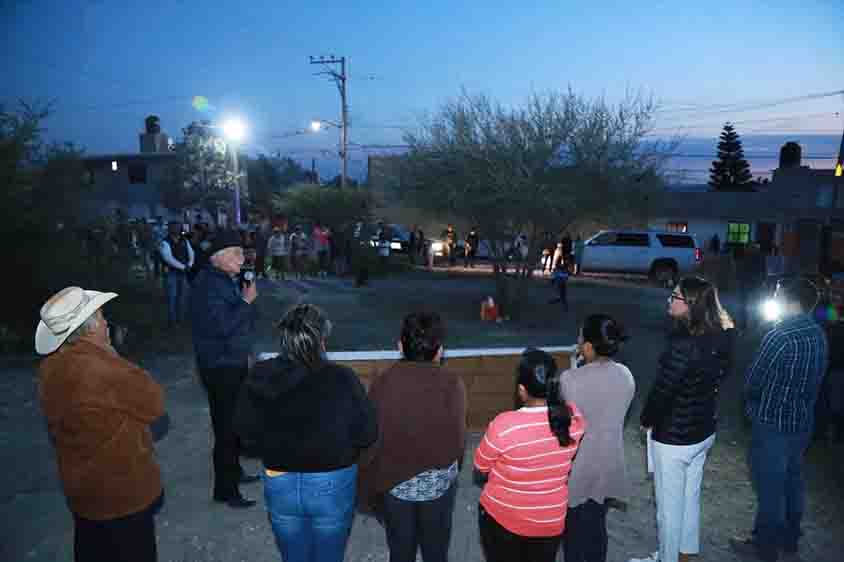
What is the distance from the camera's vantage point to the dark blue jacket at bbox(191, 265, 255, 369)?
4078 mm

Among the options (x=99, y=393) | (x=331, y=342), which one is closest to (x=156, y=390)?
(x=99, y=393)

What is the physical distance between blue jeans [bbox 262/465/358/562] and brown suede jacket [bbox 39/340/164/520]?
594 mm

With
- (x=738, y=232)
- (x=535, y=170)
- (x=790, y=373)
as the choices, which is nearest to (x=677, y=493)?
(x=790, y=373)

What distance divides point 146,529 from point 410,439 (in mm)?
1276

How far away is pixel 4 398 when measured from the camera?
23.3 feet

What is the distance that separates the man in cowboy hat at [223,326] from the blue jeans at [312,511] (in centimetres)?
153

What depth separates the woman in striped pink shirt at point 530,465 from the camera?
2.66 metres

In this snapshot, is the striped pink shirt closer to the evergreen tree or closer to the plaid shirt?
the plaid shirt

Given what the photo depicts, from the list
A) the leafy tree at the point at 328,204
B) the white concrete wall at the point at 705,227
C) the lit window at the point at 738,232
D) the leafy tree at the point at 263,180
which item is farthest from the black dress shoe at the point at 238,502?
the leafy tree at the point at 263,180

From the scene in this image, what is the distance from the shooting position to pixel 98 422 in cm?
252

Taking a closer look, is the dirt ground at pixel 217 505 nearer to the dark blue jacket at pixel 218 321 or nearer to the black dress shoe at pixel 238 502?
the black dress shoe at pixel 238 502

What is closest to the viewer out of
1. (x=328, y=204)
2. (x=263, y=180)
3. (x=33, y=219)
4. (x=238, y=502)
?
(x=238, y=502)

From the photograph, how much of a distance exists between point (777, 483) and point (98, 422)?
3.88 metres

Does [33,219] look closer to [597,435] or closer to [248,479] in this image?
[248,479]
